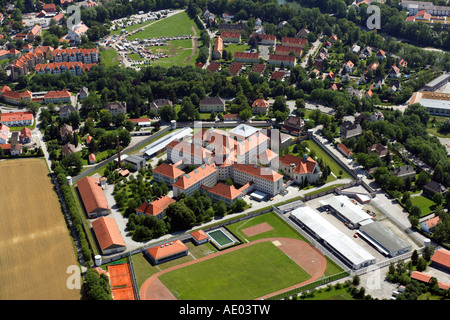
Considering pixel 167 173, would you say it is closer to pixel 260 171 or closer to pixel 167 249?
pixel 260 171

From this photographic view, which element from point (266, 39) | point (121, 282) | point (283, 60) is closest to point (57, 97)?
point (283, 60)

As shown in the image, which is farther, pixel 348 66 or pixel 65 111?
pixel 348 66

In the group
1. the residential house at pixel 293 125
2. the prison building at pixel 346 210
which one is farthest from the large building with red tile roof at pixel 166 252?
the residential house at pixel 293 125

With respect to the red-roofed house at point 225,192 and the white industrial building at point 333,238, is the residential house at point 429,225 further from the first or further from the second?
the red-roofed house at point 225,192

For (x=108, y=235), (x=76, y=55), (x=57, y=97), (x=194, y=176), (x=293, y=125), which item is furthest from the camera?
(x=76, y=55)

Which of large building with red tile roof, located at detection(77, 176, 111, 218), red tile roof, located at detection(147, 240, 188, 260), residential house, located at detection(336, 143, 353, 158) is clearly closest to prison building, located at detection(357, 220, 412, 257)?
residential house, located at detection(336, 143, 353, 158)

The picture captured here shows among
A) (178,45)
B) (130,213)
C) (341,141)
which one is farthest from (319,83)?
(130,213)
